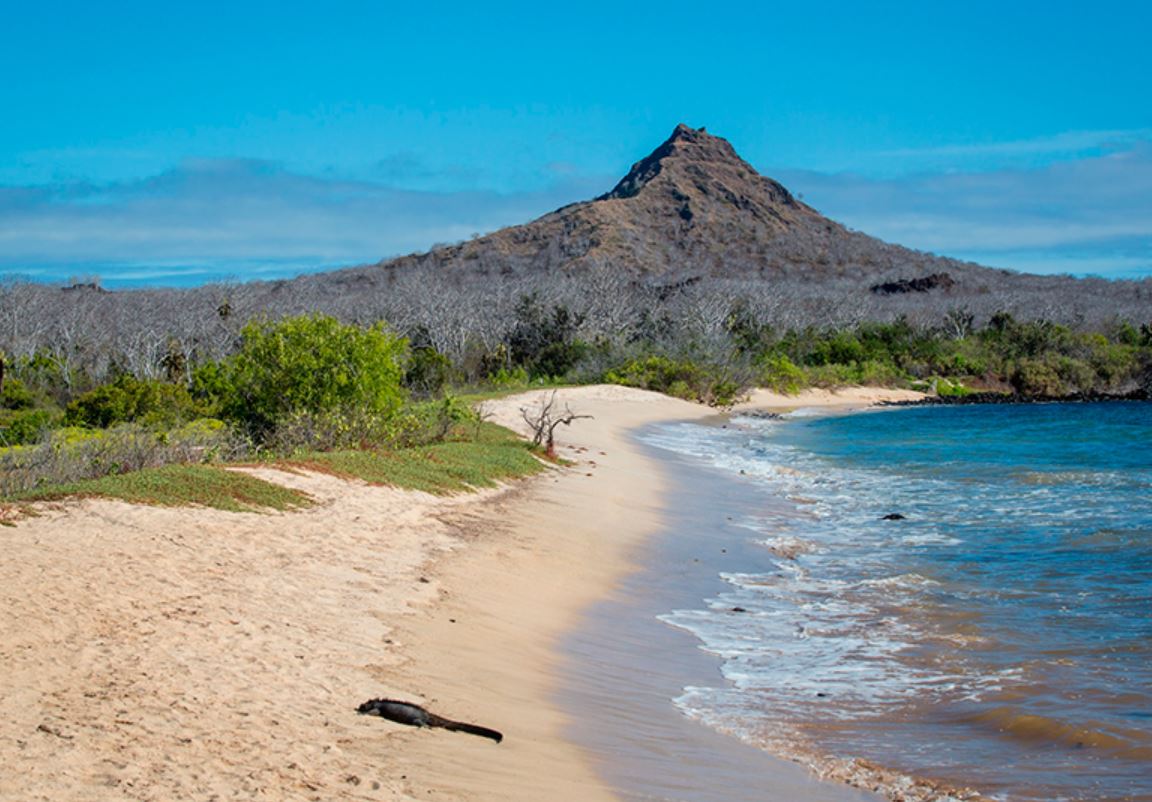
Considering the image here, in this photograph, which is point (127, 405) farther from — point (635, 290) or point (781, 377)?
point (635, 290)

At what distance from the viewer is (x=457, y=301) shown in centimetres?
7600

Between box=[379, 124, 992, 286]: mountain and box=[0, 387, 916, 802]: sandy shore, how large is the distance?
338 feet

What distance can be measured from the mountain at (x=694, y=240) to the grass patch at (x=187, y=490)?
101636 mm

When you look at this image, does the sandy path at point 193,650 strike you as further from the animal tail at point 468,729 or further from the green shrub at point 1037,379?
the green shrub at point 1037,379

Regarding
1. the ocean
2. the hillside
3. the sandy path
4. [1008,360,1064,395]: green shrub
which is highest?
the hillside

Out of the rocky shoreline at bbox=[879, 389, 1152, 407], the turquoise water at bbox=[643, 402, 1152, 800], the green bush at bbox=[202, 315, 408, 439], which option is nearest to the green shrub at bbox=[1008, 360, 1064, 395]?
the rocky shoreline at bbox=[879, 389, 1152, 407]

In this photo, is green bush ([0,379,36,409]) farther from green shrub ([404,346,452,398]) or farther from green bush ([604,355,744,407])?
green bush ([604,355,744,407])

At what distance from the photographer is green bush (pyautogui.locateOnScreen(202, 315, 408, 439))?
65.3 ft

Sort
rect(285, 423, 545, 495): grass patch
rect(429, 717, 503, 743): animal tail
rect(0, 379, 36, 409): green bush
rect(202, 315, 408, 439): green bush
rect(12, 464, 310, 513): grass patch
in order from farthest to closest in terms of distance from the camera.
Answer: rect(0, 379, 36, 409): green bush, rect(202, 315, 408, 439): green bush, rect(285, 423, 545, 495): grass patch, rect(12, 464, 310, 513): grass patch, rect(429, 717, 503, 743): animal tail

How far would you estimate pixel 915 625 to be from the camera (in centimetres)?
1048

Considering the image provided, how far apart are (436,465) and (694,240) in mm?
138342

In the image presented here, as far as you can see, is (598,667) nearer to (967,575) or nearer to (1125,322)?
(967,575)

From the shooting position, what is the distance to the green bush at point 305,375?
783 inches

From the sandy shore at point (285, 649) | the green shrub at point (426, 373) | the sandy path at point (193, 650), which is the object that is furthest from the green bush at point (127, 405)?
the green shrub at point (426, 373)
